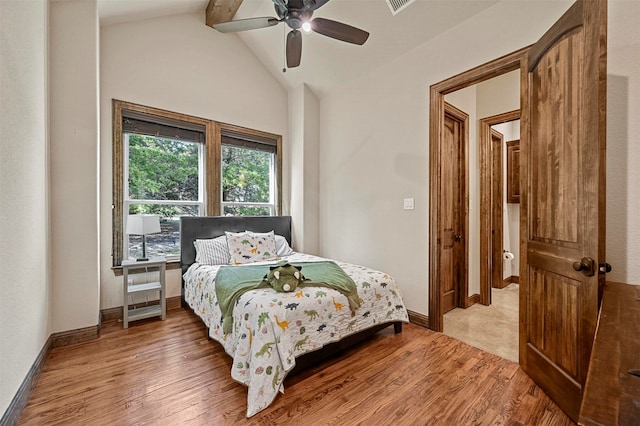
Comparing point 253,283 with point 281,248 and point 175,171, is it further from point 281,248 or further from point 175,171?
point 175,171

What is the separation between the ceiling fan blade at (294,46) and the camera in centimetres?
237

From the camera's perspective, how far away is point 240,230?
12.7ft

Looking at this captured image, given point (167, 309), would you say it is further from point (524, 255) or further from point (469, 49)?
point (469, 49)

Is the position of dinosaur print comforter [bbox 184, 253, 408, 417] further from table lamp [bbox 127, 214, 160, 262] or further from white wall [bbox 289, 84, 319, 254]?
white wall [bbox 289, 84, 319, 254]

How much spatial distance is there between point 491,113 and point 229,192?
3.79m

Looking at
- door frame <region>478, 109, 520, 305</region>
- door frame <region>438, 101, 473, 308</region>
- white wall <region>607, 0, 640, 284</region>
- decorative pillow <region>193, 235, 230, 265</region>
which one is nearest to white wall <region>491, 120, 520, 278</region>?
door frame <region>478, 109, 520, 305</region>

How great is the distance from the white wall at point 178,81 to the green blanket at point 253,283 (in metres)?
1.38

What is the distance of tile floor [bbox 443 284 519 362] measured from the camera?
2.52m

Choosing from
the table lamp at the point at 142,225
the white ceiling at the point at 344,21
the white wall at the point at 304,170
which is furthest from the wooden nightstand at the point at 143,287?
the white ceiling at the point at 344,21

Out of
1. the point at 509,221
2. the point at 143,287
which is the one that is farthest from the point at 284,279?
the point at 509,221

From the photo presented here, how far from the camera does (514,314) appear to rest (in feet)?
10.8

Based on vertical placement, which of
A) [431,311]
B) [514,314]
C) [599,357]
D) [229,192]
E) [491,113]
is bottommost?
[514,314]

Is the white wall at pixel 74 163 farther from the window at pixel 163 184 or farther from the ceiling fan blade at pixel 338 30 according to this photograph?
the ceiling fan blade at pixel 338 30

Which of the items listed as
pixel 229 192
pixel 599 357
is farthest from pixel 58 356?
pixel 599 357
